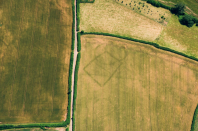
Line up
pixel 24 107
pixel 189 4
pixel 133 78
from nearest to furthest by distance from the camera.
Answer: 1. pixel 24 107
2. pixel 133 78
3. pixel 189 4

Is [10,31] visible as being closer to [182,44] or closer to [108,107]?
[108,107]

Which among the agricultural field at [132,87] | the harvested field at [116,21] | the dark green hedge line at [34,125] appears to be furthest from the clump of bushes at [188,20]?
the dark green hedge line at [34,125]

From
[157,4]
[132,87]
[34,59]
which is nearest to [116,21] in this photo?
[157,4]

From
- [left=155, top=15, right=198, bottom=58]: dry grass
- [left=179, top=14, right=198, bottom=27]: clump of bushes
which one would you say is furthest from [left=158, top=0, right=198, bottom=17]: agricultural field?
[left=155, top=15, right=198, bottom=58]: dry grass

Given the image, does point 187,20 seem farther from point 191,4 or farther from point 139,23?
point 139,23

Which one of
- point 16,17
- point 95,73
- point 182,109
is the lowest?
point 182,109

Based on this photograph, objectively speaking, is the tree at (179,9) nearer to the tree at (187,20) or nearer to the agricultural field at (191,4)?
the tree at (187,20)

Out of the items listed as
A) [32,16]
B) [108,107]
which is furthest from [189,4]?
[32,16]
